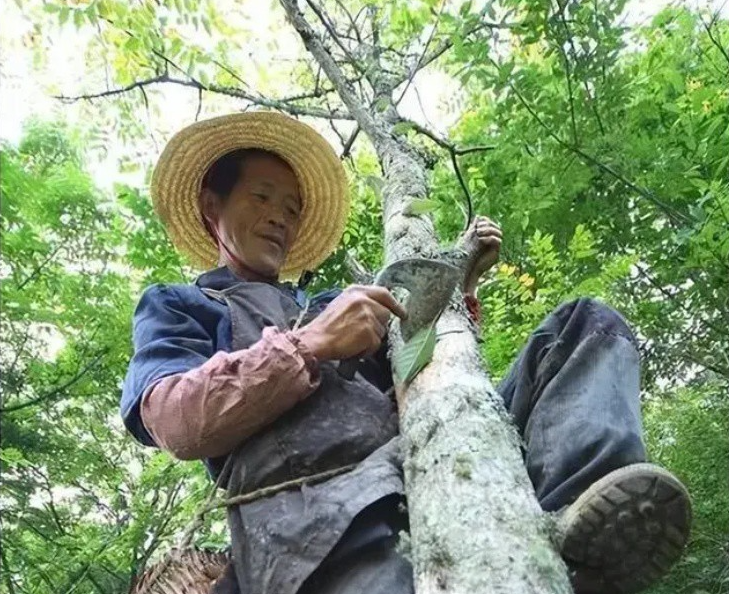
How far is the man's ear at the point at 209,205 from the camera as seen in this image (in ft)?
10.6

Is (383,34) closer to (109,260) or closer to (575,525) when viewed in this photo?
(109,260)

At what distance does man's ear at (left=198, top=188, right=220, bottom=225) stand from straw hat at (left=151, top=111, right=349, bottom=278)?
5 cm

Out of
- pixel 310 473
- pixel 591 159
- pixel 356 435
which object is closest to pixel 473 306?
pixel 356 435

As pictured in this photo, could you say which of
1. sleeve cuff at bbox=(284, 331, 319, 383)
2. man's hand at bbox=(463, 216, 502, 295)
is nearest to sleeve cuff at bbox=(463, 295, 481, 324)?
man's hand at bbox=(463, 216, 502, 295)

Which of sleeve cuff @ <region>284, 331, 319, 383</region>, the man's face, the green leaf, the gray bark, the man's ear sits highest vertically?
the man's ear

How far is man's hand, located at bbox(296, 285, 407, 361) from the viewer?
6.62 ft

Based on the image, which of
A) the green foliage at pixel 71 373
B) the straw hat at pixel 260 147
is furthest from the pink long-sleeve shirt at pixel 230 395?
the green foliage at pixel 71 373

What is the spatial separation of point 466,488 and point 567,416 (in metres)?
0.41

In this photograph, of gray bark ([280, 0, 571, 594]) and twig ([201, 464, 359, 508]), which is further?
twig ([201, 464, 359, 508])

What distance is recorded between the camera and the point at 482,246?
2.90 m

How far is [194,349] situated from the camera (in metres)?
2.27

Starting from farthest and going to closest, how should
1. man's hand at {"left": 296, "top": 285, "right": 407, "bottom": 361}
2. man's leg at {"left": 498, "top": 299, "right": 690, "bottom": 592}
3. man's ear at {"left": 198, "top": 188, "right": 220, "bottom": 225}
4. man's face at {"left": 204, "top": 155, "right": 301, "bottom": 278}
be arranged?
1. man's ear at {"left": 198, "top": 188, "right": 220, "bottom": 225}
2. man's face at {"left": 204, "top": 155, "right": 301, "bottom": 278}
3. man's hand at {"left": 296, "top": 285, "right": 407, "bottom": 361}
4. man's leg at {"left": 498, "top": 299, "right": 690, "bottom": 592}

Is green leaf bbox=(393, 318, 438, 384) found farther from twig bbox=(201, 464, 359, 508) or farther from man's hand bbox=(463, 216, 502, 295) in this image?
man's hand bbox=(463, 216, 502, 295)

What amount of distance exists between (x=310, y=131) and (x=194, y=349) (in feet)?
4.88
